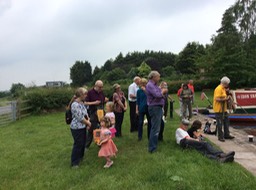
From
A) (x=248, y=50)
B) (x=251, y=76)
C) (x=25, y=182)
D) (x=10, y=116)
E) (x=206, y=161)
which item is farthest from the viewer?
(x=248, y=50)

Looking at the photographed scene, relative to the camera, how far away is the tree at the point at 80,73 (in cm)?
7988

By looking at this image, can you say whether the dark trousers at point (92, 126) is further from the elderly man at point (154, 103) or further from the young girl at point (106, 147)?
the elderly man at point (154, 103)

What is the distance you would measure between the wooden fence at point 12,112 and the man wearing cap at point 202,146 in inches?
475

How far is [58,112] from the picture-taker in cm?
1934

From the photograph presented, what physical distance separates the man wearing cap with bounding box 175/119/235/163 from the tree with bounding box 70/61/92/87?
74.9m

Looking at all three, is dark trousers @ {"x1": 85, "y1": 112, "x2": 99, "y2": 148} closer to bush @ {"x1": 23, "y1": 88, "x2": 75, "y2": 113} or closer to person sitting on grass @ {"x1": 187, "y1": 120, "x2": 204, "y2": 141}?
person sitting on grass @ {"x1": 187, "y1": 120, "x2": 204, "y2": 141}

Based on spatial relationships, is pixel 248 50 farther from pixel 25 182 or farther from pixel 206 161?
pixel 25 182

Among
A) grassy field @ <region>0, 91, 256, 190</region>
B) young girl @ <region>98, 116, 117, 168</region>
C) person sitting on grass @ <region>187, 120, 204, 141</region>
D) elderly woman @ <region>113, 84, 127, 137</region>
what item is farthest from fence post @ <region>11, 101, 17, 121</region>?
person sitting on grass @ <region>187, 120, 204, 141</region>

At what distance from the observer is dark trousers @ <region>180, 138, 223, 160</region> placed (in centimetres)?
566

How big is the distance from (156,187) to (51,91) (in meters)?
16.4

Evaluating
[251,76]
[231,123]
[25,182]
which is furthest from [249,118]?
[251,76]

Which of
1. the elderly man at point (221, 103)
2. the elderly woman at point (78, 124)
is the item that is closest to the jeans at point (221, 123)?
the elderly man at point (221, 103)

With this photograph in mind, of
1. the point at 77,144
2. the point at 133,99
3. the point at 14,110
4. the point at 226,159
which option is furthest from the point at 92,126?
the point at 14,110

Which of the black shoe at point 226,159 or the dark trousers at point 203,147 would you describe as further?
the dark trousers at point 203,147
